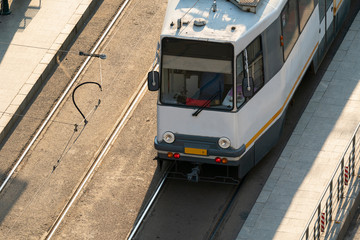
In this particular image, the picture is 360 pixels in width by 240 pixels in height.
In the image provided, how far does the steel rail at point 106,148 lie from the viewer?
25.8 metres

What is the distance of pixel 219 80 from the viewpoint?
25031 millimetres

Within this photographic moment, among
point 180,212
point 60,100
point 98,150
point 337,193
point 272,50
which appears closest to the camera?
point 337,193

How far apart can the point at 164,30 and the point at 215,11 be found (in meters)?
1.21

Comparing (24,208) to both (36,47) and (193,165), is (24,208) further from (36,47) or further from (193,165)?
(36,47)

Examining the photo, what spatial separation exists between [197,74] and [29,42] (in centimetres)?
783

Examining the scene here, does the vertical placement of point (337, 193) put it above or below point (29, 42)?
above

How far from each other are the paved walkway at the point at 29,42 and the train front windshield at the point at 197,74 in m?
5.07

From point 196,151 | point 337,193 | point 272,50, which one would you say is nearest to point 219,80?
point 196,151

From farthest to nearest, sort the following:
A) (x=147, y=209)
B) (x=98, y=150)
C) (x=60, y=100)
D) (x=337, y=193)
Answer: (x=60, y=100) → (x=98, y=150) → (x=147, y=209) → (x=337, y=193)

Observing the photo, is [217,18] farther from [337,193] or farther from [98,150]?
[98,150]

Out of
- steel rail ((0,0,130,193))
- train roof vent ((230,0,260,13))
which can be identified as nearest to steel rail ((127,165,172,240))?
steel rail ((0,0,130,193))

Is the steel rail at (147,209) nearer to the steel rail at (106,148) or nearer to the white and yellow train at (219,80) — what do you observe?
the white and yellow train at (219,80)

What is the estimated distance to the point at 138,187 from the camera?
26.5 meters

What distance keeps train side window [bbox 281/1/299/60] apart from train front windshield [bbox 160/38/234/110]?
7.55 ft
